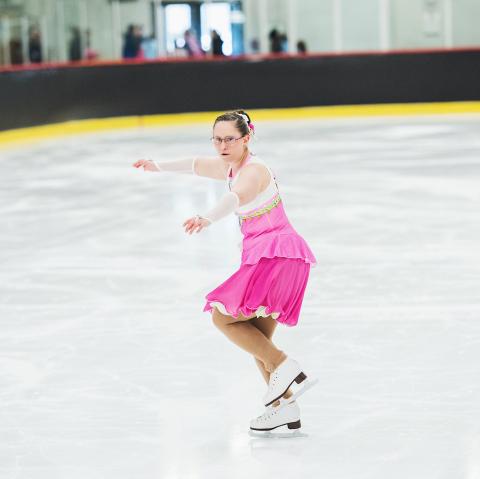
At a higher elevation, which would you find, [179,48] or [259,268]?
[259,268]

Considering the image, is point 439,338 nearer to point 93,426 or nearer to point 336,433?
point 336,433

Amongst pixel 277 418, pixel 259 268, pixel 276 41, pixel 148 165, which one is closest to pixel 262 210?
pixel 259 268

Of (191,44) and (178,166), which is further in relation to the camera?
(191,44)

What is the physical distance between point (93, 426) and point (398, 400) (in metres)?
1.05

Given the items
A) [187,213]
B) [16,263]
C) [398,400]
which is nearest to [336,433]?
[398,400]

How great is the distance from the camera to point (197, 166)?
153 inches

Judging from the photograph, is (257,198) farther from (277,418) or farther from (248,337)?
(277,418)

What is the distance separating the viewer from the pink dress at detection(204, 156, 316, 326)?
142 inches

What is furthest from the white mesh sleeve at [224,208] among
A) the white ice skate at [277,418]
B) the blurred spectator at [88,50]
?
the blurred spectator at [88,50]

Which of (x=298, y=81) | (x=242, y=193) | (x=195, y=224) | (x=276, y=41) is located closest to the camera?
(x=195, y=224)

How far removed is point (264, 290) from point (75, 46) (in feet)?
57.5

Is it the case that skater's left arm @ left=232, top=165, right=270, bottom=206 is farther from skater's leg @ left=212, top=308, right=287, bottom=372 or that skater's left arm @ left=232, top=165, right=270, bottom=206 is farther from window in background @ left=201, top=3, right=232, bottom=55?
window in background @ left=201, top=3, right=232, bottom=55

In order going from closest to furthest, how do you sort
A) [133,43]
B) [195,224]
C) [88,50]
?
[195,224], [133,43], [88,50]

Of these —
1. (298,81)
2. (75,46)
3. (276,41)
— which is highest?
(75,46)
